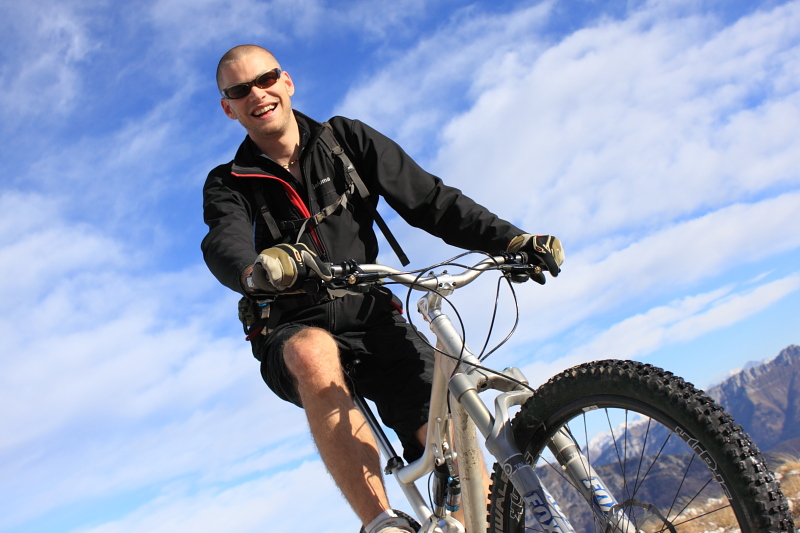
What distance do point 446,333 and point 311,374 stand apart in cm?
94

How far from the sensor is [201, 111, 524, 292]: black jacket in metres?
4.26

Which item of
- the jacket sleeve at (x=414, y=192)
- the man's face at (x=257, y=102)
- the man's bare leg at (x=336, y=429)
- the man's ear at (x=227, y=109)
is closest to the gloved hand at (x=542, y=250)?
the jacket sleeve at (x=414, y=192)

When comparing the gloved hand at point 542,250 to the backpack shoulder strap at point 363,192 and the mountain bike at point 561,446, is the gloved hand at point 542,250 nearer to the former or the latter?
the mountain bike at point 561,446

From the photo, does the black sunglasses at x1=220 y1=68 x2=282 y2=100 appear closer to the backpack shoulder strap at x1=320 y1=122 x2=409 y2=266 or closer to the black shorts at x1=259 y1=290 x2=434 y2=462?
the backpack shoulder strap at x1=320 y1=122 x2=409 y2=266

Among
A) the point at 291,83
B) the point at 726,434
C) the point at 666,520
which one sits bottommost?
the point at 666,520

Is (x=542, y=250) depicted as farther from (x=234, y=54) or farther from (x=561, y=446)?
(x=234, y=54)

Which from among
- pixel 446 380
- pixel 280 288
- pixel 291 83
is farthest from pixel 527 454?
pixel 291 83

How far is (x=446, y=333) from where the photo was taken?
123 inches

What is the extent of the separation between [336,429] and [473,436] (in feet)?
2.97

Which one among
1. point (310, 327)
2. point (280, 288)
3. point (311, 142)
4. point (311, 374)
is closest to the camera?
point (280, 288)

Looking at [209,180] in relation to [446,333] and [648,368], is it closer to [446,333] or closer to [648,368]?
[446,333]

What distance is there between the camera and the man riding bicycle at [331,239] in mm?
3660

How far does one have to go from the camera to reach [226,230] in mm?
3928

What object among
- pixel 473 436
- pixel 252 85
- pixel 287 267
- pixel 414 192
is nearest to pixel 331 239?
pixel 414 192
